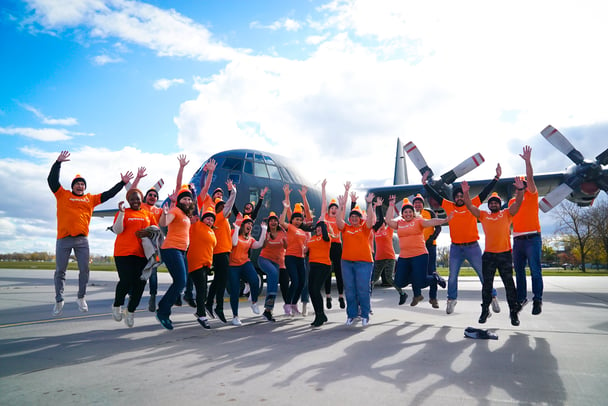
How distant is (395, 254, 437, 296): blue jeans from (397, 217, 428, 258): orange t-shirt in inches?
4.0

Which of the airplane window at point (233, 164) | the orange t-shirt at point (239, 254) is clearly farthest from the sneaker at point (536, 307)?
the airplane window at point (233, 164)

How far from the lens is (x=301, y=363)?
13.3 ft

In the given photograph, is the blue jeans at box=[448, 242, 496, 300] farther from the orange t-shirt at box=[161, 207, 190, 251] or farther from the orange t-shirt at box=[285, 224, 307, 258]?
the orange t-shirt at box=[161, 207, 190, 251]

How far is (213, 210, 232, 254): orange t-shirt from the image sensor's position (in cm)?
691

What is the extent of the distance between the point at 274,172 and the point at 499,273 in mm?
7753

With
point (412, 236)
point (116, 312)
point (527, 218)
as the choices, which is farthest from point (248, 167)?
point (527, 218)

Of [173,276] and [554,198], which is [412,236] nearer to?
[173,276]

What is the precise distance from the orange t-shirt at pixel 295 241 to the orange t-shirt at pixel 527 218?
3.90 meters

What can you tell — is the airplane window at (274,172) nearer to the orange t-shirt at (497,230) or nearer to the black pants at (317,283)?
the black pants at (317,283)

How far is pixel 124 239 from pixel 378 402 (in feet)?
15.4

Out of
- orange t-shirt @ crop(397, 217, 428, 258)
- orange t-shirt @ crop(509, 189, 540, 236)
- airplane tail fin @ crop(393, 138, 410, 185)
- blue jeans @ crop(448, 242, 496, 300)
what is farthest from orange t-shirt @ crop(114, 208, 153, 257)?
airplane tail fin @ crop(393, 138, 410, 185)

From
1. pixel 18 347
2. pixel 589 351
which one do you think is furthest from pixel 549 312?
pixel 18 347

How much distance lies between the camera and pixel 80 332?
19.1 ft

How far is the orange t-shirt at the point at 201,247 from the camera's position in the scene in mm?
6516
